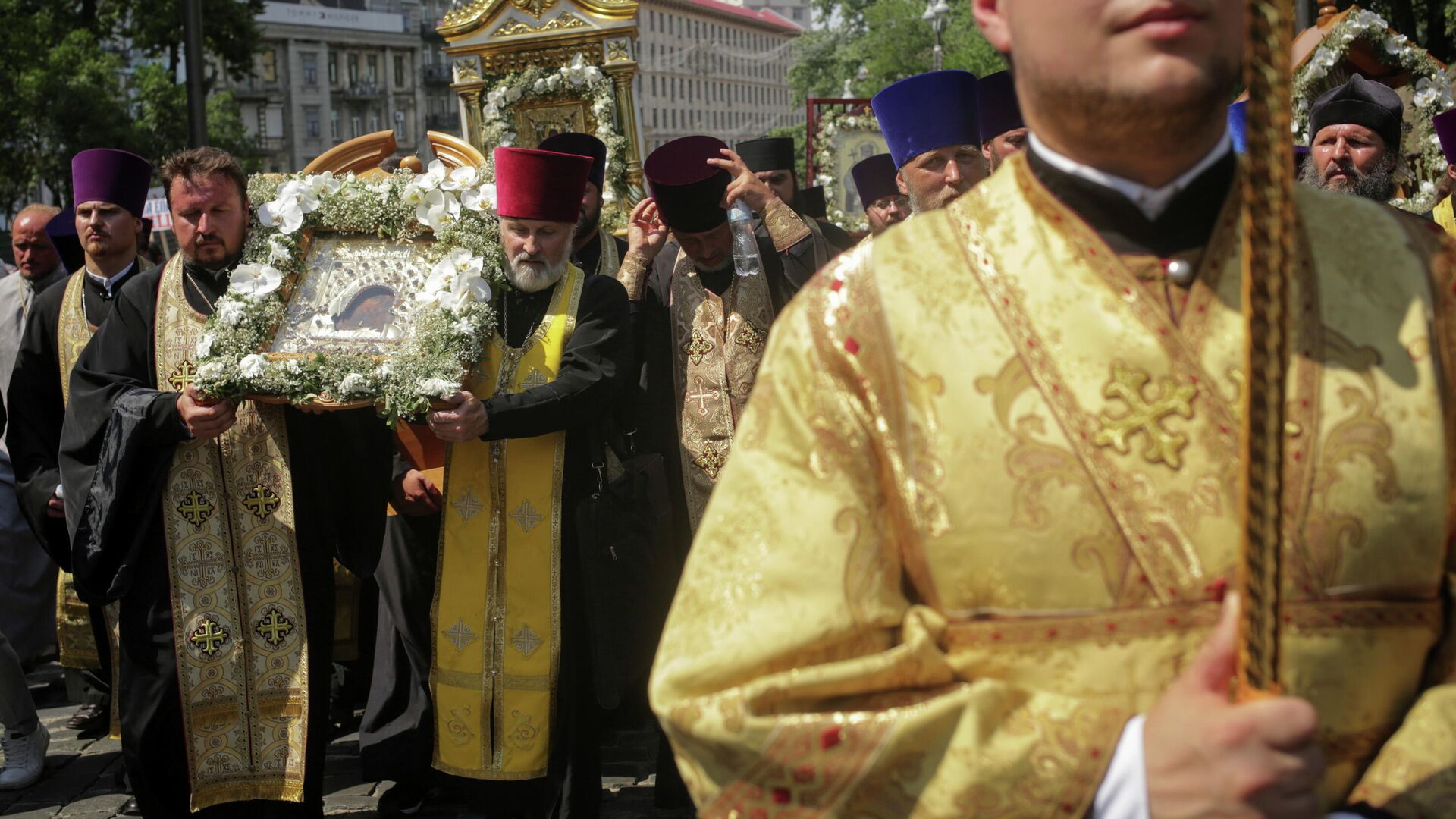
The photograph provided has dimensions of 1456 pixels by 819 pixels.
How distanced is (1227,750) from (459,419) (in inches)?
142

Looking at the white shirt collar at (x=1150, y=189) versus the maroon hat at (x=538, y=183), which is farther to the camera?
the maroon hat at (x=538, y=183)

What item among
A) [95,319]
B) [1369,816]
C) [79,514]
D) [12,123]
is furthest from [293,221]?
[12,123]

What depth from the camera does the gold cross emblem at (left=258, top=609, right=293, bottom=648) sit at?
5.25 metres

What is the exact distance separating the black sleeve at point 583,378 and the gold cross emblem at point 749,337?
42 centimetres

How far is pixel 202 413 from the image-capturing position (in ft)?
15.8

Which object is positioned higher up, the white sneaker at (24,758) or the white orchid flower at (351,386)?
the white orchid flower at (351,386)

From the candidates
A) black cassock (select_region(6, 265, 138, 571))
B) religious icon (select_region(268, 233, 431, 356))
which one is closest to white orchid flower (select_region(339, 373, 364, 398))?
religious icon (select_region(268, 233, 431, 356))

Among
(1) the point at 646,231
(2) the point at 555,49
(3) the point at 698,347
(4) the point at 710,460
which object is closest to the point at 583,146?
(1) the point at 646,231

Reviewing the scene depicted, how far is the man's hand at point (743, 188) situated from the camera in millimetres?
5629

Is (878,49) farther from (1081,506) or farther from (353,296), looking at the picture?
(1081,506)

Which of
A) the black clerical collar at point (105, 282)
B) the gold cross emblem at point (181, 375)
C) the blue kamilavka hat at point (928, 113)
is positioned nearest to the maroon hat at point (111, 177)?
the black clerical collar at point (105, 282)

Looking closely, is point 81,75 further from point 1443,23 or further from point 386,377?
point 386,377

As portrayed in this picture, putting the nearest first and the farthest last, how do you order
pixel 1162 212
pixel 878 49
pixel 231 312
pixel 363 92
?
pixel 1162 212
pixel 231 312
pixel 878 49
pixel 363 92

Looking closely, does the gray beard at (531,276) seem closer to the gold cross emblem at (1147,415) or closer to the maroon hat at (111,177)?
the maroon hat at (111,177)
